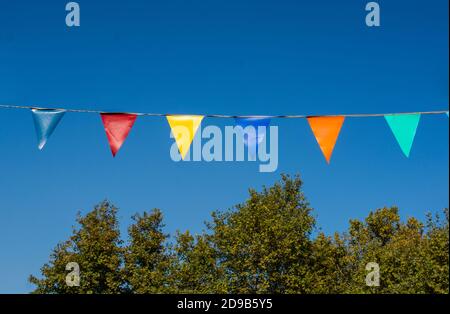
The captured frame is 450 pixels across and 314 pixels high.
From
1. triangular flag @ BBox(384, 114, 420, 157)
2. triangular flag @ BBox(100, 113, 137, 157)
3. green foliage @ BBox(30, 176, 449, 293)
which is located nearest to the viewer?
triangular flag @ BBox(384, 114, 420, 157)

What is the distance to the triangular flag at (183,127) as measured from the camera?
15141 mm

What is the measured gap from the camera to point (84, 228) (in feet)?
140

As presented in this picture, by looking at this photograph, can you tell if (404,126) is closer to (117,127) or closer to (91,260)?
(117,127)

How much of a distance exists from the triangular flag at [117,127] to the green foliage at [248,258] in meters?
24.2

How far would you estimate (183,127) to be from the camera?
1526 centimetres

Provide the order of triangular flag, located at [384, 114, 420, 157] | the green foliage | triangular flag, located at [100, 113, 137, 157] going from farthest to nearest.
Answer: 1. the green foliage
2. triangular flag, located at [100, 113, 137, 157]
3. triangular flag, located at [384, 114, 420, 157]

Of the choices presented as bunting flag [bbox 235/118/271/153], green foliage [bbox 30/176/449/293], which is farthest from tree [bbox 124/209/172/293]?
bunting flag [bbox 235/118/271/153]

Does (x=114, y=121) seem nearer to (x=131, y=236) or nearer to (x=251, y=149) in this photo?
(x=251, y=149)

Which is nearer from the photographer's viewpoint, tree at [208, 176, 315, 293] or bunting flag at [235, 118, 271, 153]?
bunting flag at [235, 118, 271, 153]

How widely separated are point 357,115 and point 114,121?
16.7 feet

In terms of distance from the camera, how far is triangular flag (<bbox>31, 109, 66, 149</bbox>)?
14695 millimetres

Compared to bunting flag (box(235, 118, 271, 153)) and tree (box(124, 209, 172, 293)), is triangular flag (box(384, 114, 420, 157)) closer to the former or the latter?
bunting flag (box(235, 118, 271, 153))

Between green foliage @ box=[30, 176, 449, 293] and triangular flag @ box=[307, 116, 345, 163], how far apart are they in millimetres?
23634

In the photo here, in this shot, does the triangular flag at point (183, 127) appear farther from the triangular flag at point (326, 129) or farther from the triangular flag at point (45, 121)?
the triangular flag at point (326, 129)
